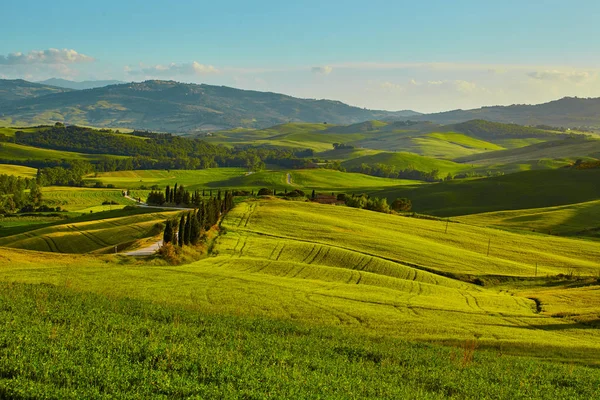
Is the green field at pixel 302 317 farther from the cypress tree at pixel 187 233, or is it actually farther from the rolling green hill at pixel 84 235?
the cypress tree at pixel 187 233

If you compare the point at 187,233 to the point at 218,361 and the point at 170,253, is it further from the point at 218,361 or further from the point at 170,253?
the point at 218,361

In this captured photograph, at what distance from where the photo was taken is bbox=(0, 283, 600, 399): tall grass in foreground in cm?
2070

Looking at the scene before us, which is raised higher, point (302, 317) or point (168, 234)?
point (168, 234)

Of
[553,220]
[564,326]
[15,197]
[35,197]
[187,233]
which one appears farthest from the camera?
[15,197]

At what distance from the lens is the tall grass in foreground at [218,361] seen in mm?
20703

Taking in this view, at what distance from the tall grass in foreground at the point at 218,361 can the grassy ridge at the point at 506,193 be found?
5058 inches

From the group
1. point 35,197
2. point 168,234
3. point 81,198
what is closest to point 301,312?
point 168,234

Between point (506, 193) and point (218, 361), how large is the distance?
554 ft

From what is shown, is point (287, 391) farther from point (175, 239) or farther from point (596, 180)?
point (596, 180)

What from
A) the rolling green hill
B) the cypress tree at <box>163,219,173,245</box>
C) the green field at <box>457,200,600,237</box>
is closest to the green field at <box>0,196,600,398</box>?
the rolling green hill

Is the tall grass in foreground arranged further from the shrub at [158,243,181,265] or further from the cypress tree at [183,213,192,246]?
the cypress tree at [183,213,192,246]

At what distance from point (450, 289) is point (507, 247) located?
3414 cm

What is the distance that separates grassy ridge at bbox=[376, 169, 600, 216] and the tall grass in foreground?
12847 cm

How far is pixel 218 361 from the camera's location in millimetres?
24562
